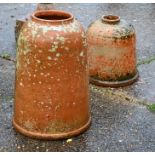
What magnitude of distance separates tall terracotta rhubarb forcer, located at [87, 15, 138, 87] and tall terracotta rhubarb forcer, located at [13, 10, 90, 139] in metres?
1.01

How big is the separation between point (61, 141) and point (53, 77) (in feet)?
2.27

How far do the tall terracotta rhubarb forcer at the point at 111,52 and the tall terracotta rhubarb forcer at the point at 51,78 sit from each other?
3.33 feet

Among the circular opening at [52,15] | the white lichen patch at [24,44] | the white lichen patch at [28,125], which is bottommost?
the white lichen patch at [28,125]

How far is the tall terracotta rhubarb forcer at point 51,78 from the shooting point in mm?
4305

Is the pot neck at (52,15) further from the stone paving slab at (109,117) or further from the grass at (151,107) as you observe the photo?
the grass at (151,107)

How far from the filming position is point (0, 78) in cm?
604

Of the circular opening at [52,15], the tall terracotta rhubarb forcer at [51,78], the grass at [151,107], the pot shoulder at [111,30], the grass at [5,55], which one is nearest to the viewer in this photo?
the tall terracotta rhubarb forcer at [51,78]


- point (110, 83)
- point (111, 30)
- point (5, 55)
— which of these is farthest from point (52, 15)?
point (5, 55)

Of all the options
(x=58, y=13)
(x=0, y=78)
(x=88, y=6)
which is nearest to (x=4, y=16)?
(x=88, y=6)

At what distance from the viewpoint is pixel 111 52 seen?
5.64 metres

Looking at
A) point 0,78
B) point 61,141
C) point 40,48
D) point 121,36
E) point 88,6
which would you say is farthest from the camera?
point 88,6

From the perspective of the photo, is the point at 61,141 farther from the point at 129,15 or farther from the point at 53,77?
the point at 129,15

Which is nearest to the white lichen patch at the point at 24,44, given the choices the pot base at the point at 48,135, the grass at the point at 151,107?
the pot base at the point at 48,135

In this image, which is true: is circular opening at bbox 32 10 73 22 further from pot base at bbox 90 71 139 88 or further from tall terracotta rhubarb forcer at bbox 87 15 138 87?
pot base at bbox 90 71 139 88
